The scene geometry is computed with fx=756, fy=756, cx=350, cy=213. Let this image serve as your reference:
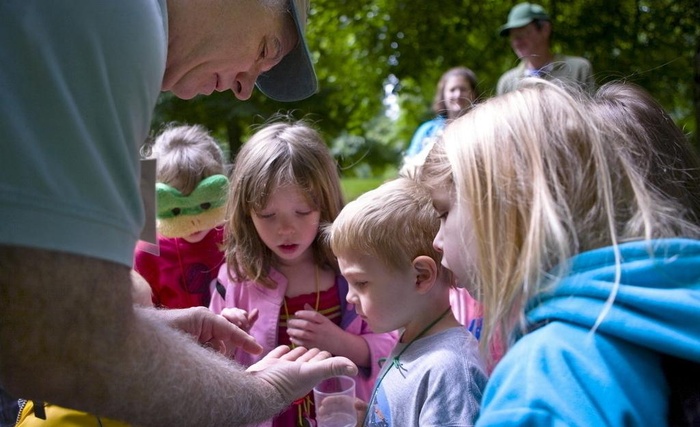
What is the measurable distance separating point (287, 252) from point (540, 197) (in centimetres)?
160

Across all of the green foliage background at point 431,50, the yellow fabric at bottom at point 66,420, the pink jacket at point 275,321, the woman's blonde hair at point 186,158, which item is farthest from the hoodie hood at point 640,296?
the green foliage background at point 431,50

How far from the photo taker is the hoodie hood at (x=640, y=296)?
4.22 feet

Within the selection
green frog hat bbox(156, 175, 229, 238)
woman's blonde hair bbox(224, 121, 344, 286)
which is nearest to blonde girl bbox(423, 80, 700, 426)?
woman's blonde hair bbox(224, 121, 344, 286)

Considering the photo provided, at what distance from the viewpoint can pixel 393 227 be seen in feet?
7.52

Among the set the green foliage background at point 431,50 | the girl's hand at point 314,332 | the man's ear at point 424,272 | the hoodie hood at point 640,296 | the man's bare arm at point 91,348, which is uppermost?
the hoodie hood at point 640,296

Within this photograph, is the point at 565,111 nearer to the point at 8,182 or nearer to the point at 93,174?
the point at 93,174

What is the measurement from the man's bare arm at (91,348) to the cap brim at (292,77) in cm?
104

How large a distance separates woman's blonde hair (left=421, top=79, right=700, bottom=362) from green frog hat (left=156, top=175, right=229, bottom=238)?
6.15 ft

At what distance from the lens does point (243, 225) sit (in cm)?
304

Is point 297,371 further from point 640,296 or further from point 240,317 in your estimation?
point 640,296

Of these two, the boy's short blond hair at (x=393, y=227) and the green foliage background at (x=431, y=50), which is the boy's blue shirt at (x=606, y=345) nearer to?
the boy's short blond hair at (x=393, y=227)

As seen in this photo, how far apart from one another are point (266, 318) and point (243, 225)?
1.27 feet

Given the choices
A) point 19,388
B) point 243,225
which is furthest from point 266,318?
point 19,388

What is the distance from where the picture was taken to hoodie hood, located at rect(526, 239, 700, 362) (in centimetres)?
129
